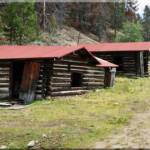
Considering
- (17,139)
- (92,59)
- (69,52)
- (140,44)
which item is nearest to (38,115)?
(17,139)

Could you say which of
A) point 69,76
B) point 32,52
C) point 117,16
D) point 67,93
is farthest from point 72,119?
point 117,16

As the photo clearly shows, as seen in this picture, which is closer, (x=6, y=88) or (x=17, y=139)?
(x=17, y=139)

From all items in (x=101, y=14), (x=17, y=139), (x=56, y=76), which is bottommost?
(x=17, y=139)

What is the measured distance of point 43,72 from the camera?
2428 centimetres

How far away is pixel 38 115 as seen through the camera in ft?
63.3

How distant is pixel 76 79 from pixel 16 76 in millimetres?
4000

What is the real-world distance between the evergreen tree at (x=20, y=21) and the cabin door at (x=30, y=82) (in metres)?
20.3

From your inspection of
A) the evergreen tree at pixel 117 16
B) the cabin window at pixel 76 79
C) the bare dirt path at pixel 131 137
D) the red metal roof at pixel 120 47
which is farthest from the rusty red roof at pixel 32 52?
the evergreen tree at pixel 117 16

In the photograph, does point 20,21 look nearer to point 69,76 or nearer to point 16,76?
point 16,76

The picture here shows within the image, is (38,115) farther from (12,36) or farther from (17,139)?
Result: (12,36)

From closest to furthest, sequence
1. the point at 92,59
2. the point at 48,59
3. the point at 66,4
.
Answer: the point at 48,59
the point at 92,59
the point at 66,4

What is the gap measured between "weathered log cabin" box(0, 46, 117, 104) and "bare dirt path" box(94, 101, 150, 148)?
312 inches

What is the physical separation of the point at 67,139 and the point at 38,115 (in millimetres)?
5104

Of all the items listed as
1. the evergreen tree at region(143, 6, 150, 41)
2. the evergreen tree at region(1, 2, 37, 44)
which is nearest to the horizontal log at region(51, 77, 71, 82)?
the evergreen tree at region(1, 2, 37, 44)
